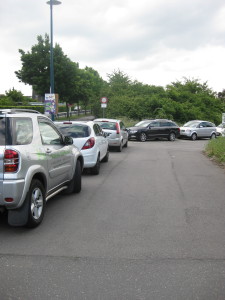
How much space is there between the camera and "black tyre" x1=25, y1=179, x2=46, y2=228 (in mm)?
5027

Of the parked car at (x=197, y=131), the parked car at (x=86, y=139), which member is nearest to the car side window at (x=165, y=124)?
the parked car at (x=197, y=131)

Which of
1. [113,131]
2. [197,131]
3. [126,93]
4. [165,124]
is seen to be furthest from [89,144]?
[126,93]

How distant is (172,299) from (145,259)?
0.92 m

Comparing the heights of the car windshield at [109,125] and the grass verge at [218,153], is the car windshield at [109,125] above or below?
above

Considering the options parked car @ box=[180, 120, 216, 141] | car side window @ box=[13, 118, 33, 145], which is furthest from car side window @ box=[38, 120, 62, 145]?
parked car @ box=[180, 120, 216, 141]

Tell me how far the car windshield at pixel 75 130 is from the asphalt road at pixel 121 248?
2.39 metres

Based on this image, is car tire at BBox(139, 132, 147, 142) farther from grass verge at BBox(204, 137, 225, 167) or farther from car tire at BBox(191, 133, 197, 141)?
grass verge at BBox(204, 137, 225, 167)

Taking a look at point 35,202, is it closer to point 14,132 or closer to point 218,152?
point 14,132

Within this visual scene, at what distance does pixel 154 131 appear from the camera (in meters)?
25.8

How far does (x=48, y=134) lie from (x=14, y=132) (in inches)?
50.4

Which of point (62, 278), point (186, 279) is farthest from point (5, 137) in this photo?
point (186, 279)

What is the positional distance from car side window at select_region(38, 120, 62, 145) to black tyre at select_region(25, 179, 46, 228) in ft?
2.60

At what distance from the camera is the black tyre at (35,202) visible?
5027 mm

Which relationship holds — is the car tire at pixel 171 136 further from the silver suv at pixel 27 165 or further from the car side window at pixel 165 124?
the silver suv at pixel 27 165
